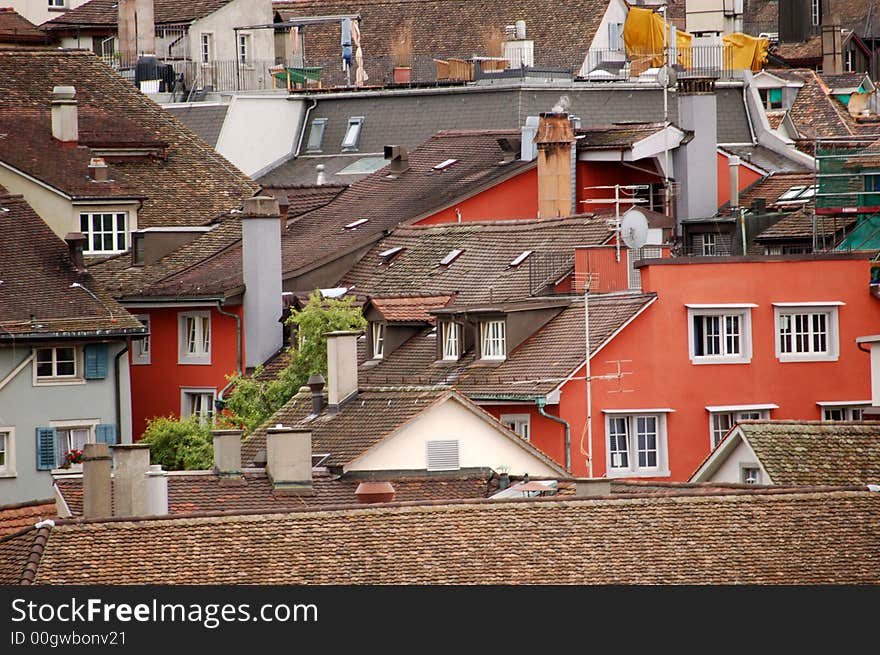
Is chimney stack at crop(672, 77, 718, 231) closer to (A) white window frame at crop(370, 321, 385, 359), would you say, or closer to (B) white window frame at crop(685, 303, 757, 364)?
(A) white window frame at crop(370, 321, 385, 359)

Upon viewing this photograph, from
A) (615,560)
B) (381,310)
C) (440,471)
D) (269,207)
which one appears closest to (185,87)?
(269,207)

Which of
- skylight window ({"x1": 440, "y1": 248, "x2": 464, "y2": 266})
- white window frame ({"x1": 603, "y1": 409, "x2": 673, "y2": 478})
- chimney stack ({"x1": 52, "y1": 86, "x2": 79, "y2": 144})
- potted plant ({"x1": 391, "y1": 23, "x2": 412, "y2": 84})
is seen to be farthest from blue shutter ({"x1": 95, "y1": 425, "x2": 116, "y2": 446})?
potted plant ({"x1": 391, "y1": 23, "x2": 412, "y2": 84})

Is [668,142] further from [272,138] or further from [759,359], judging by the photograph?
[272,138]

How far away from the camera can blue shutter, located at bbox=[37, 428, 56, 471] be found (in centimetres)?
6581

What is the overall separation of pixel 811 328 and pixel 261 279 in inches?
551

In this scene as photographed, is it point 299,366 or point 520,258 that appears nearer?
point 299,366

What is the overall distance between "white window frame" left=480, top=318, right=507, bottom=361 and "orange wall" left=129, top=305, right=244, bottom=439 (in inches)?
418

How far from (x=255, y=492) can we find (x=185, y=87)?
48.2 meters

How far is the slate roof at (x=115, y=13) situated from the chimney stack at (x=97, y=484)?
5592 cm

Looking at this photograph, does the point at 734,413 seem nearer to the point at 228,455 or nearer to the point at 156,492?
the point at 228,455

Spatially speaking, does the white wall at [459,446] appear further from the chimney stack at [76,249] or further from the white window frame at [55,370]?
the chimney stack at [76,249]

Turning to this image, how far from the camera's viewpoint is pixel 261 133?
8788 cm

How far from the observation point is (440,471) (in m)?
49.2

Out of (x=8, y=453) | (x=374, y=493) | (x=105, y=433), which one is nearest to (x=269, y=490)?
(x=374, y=493)
